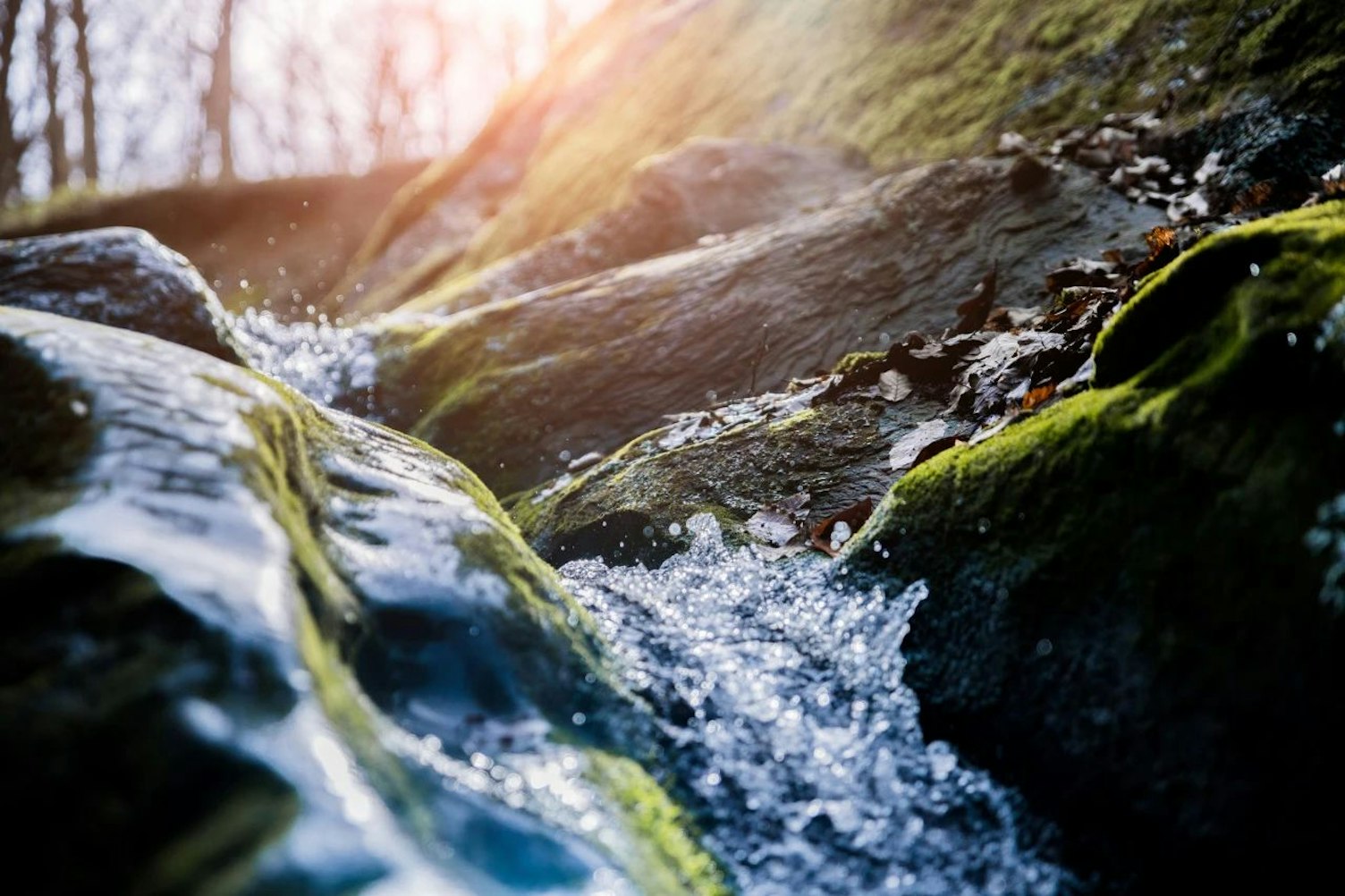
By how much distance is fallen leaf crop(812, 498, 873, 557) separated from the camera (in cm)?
296

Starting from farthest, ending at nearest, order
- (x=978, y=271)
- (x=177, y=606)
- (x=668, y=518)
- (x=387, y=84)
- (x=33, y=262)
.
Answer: (x=387, y=84) < (x=33, y=262) < (x=978, y=271) < (x=668, y=518) < (x=177, y=606)

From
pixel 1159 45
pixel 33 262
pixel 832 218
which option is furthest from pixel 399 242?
pixel 1159 45

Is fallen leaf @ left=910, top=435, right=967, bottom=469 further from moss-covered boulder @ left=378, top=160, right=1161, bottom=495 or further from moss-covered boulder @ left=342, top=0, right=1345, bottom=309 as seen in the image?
moss-covered boulder @ left=342, top=0, right=1345, bottom=309

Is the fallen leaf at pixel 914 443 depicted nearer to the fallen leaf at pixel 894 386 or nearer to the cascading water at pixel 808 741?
the fallen leaf at pixel 894 386

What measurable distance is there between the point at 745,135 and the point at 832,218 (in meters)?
5.11

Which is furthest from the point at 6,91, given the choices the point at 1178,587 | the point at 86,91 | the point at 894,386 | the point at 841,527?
the point at 1178,587

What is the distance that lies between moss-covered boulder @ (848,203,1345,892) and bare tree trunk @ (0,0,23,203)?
936 inches

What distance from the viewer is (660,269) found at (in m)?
5.99

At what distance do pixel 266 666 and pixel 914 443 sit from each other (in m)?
2.47

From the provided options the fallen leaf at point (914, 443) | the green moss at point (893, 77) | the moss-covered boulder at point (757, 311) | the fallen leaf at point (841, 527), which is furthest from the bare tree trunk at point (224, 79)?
the fallen leaf at point (841, 527)

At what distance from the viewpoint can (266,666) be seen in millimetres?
1395

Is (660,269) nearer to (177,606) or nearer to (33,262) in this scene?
(33,262)

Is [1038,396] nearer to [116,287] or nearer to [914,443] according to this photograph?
[914,443]

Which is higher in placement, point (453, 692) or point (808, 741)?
point (453, 692)
